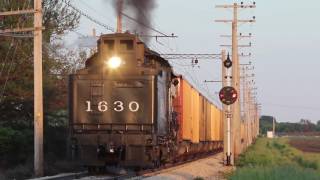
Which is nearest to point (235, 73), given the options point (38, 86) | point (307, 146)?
point (38, 86)

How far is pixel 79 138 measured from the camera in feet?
77.9

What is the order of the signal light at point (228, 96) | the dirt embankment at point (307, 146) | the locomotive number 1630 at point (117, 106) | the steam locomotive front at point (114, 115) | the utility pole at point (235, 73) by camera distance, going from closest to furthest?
1. the steam locomotive front at point (114, 115)
2. the locomotive number 1630 at point (117, 106)
3. the signal light at point (228, 96)
4. the utility pole at point (235, 73)
5. the dirt embankment at point (307, 146)

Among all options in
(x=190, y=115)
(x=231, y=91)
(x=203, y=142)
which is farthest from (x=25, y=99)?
(x=203, y=142)

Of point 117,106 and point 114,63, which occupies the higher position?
point 114,63

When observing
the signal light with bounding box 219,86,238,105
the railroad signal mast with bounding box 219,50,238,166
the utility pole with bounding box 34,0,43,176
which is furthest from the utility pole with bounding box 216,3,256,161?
the utility pole with bounding box 34,0,43,176

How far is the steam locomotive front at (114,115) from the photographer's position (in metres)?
23.7

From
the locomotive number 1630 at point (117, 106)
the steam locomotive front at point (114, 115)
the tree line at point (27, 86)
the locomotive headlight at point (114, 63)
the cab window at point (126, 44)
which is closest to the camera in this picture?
the steam locomotive front at point (114, 115)

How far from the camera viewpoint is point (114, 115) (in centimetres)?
2394

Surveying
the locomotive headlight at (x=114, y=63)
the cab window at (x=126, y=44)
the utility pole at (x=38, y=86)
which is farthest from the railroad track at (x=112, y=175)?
the cab window at (x=126, y=44)

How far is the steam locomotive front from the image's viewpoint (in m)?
23.7

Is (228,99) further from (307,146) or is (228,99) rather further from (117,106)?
(307,146)

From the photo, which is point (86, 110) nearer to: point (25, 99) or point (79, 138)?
point (79, 138)

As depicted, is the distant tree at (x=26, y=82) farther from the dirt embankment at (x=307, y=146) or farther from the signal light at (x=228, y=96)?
the dirt embankment at (x=307, y=146)

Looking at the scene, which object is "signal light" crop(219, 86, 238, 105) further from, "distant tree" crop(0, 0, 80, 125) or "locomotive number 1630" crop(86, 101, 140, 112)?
"distant tree" crop(0, 0, 80, 125)
